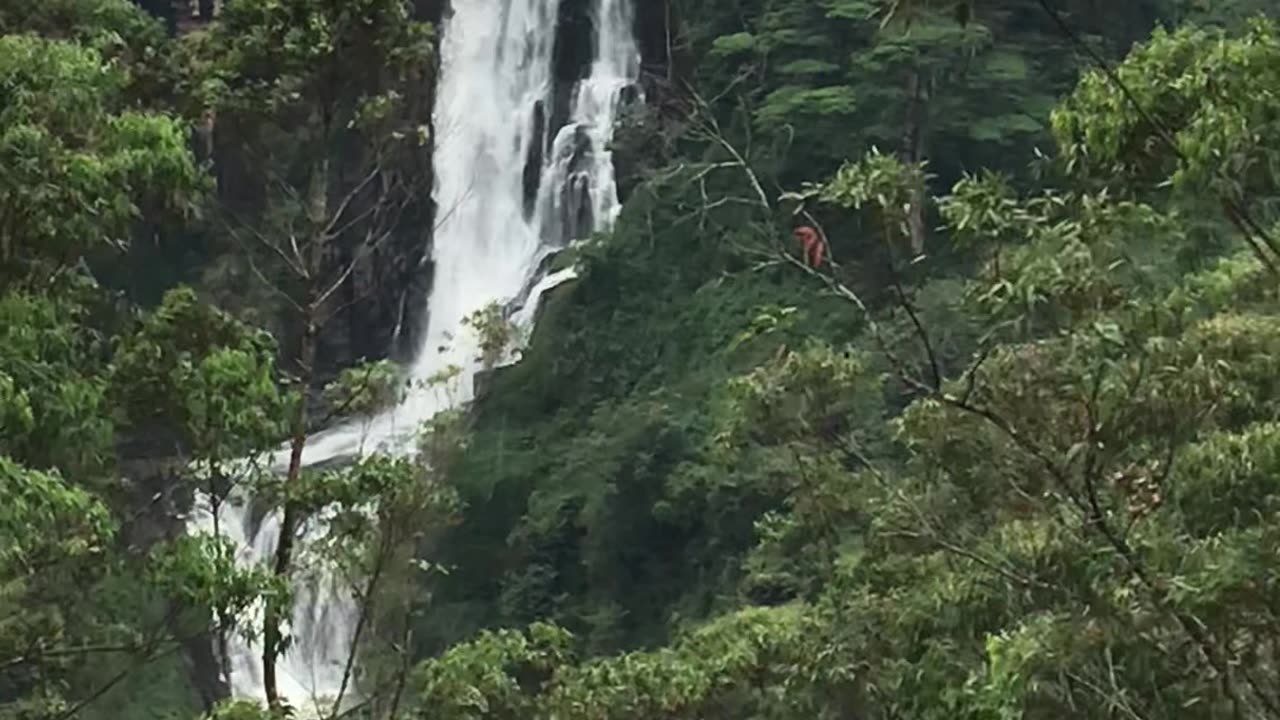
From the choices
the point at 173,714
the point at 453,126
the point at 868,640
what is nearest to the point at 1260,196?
the point at 868,640

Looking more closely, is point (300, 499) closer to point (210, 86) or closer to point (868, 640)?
point (210, 86)

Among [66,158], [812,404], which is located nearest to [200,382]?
A: [66,158]

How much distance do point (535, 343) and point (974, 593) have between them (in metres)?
15.3

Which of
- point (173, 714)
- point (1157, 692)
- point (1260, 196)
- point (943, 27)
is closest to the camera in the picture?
point (1157, 692)

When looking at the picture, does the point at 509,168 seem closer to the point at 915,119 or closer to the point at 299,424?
the point at 915,119

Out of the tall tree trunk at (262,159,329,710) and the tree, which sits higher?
the tree

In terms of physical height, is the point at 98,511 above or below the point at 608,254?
below

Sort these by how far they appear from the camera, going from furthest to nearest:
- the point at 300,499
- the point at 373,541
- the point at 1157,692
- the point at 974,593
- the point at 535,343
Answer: the point at 535,343
the point at 373,541
the point at 300,499
the point at 974,593
the point at 1157,692

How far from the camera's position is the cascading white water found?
2177cm

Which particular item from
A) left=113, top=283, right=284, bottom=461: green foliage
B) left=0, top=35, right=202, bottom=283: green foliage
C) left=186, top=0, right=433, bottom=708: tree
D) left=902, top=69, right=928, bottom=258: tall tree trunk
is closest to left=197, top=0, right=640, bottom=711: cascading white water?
left=902, top=69, right=928, bottom=258: tall tree trunk

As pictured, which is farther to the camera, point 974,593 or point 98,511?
point 974,593

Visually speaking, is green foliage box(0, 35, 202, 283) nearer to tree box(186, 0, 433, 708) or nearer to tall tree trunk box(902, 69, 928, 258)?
tree box(186, 0, 433, 708)

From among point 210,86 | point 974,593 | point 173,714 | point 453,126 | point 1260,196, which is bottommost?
point 173,714

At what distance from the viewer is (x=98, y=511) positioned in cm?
479
